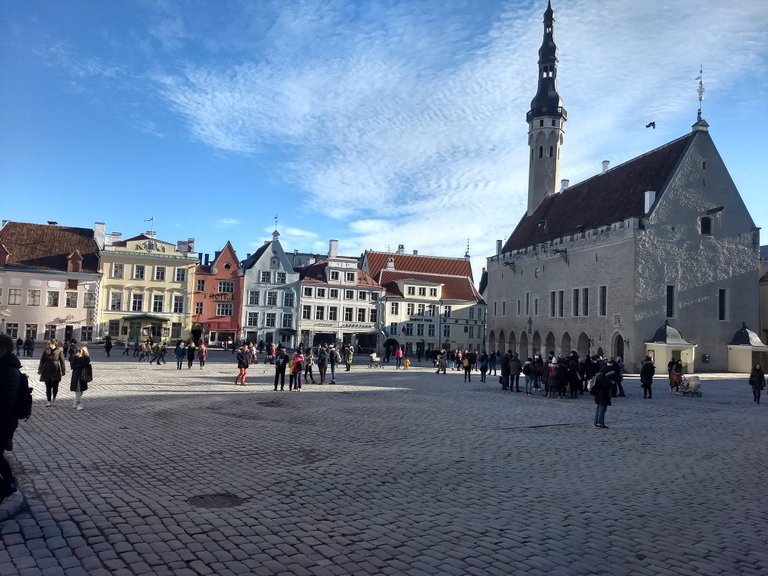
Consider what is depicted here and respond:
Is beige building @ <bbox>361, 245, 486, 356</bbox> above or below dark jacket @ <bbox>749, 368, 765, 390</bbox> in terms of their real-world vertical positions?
above

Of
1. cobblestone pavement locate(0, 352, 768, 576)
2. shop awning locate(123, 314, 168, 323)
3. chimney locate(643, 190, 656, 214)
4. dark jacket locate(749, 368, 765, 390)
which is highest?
chimney locate(643, 190, 656, 214)

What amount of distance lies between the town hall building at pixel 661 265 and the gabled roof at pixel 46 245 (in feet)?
139

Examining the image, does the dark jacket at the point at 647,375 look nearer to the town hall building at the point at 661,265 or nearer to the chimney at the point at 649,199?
the town hall building at the point at 661,265

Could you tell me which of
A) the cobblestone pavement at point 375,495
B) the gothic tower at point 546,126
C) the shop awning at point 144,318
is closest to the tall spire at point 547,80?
the gothic tower at point 546,126

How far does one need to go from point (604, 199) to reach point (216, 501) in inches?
1987

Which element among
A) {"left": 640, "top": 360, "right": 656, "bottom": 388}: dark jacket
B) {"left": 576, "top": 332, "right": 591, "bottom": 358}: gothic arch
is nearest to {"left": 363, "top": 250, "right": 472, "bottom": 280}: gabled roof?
{"left": 576, "top": 332, "right": 591, "bottom": 358}: gothic arch

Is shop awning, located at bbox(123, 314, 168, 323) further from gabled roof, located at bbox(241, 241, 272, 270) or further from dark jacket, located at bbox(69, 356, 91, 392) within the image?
dark jacket, located at bbox(69, 356, 91, 392)

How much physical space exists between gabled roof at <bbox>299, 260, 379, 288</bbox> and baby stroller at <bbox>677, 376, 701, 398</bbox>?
4168cm

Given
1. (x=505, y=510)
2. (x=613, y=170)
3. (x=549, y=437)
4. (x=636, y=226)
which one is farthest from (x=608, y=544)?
(x=613, y=170)

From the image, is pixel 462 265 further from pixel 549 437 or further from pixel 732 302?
pixel 549 437

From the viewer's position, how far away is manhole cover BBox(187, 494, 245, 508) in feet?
22.9

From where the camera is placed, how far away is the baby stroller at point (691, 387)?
24.4 m

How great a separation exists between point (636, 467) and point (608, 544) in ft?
13.7

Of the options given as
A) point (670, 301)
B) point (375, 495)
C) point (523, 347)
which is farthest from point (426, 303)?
point (375, 495)
